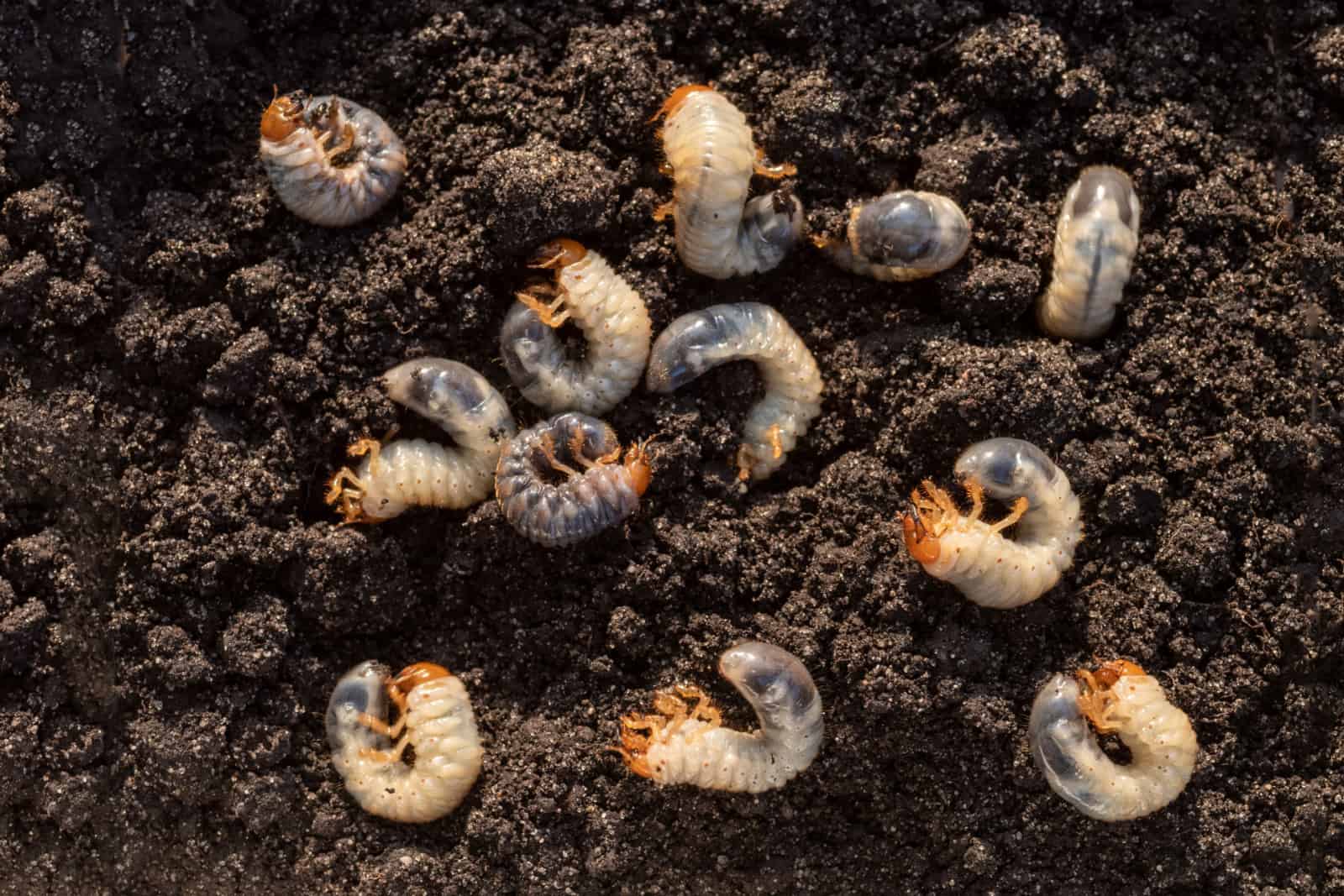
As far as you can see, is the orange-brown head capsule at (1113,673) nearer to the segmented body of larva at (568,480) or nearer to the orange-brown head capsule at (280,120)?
the segmented body of larva at (568,480)

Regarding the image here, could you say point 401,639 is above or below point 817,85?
below

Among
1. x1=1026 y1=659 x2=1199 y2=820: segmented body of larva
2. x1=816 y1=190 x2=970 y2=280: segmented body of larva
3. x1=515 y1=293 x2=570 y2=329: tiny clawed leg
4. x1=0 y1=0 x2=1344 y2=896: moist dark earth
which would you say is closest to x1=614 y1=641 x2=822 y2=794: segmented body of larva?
x1=0 y1=0 x2=1344 y2=896: moist dark earth

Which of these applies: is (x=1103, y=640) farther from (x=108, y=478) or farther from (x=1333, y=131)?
(x=108, y=478)

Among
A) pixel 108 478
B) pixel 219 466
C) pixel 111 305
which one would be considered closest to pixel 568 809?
pixel 219 466

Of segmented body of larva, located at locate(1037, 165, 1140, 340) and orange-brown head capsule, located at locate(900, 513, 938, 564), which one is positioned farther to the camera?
segmented body of larva, located at locate(1037, 165, 1140, 340)

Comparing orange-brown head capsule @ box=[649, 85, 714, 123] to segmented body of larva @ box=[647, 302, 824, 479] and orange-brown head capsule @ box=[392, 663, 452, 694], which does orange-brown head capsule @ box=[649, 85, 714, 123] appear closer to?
segmented body of larva @ box=[647, 302, 824, 479]
